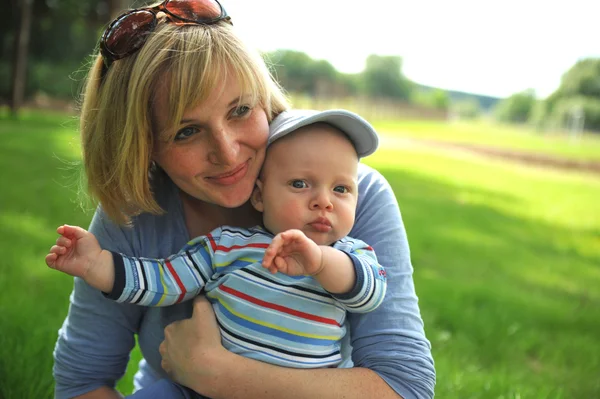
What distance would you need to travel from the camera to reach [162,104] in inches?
65.6

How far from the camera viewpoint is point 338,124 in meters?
1.71

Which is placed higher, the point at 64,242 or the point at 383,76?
the point at 64,242

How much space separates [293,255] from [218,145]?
0.41m

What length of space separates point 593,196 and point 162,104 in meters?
11.0

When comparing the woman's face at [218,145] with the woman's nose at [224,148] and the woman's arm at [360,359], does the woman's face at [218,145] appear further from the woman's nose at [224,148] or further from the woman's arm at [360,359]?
the woman's arm at [360,359]

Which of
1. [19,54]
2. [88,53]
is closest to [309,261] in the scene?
[88,53]

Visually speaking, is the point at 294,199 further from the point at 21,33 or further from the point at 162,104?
the point at 21,33

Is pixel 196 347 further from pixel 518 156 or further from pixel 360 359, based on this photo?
pixel 518 156

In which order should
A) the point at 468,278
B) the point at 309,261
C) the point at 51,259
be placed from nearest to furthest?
the point at 309,261, the point at 51,259, the point at 468,278

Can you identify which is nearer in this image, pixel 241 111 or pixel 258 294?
pixel 258 294

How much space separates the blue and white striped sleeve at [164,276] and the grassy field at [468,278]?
786 millimetres

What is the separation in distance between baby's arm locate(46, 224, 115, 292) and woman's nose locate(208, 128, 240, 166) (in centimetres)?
40

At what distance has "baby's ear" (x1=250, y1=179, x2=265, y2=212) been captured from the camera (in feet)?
5.78

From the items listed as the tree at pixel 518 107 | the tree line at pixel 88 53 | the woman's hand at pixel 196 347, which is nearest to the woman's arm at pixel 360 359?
the woman's hand at pixel 196 347
